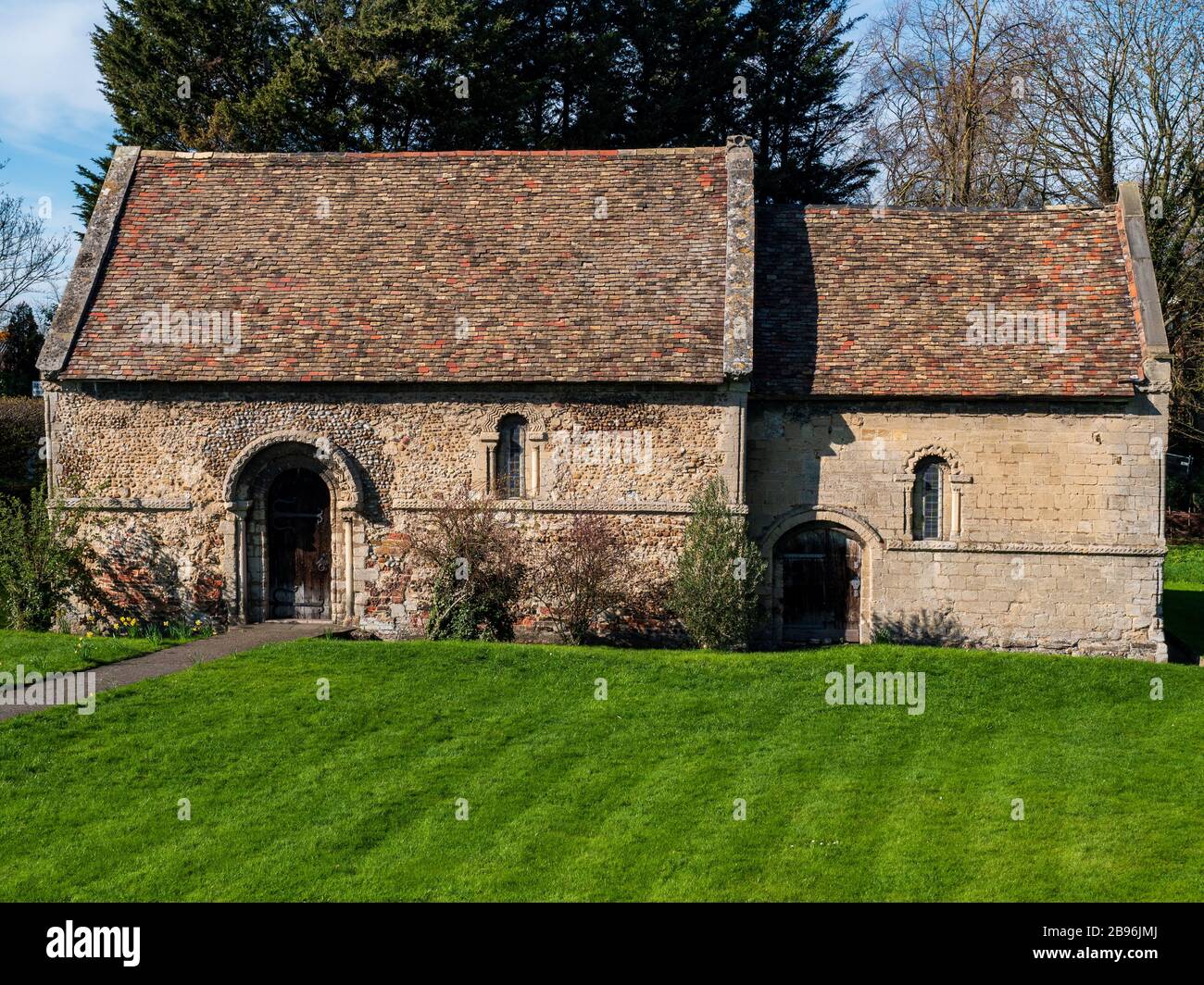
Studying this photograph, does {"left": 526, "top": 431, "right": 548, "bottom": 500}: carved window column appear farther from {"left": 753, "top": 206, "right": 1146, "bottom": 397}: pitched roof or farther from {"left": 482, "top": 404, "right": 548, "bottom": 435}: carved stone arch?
{"left": 753, "top": 206, "right": 1146, "bottom": 397}: pitched roof

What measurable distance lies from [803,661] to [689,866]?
7.09m

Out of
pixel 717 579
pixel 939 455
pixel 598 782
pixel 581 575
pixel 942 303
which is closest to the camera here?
pixel 598 782

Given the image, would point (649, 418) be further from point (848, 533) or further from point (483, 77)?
point (483, 77)

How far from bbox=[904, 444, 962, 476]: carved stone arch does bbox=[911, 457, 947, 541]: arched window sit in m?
0.17

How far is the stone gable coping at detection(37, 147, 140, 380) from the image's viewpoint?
19.4 m

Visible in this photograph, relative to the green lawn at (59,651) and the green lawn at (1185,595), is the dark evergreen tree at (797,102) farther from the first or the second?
the green lawn at (59,651)

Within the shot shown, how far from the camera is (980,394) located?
60.7ft

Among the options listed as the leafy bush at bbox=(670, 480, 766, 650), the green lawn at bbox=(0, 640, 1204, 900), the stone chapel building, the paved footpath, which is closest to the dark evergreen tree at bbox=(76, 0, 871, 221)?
the stone chapel building

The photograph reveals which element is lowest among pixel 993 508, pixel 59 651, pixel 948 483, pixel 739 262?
pixel 59 651

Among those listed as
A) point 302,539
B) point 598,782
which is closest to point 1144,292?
point 598,782

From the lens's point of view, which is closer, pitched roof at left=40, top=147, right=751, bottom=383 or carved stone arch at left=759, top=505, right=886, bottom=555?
carved stone arch at left=759, top=505, right=886, bottom=555

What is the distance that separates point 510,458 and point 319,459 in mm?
3299

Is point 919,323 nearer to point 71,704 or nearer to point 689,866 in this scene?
point 689,866

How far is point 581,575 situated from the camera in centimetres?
1809
